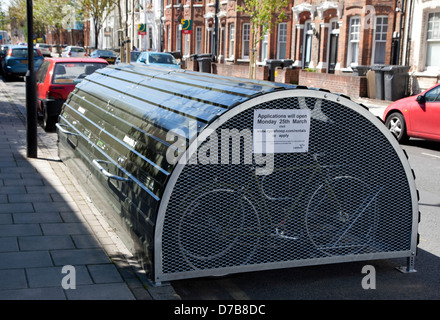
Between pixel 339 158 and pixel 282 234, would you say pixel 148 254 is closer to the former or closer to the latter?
pixel 282 234

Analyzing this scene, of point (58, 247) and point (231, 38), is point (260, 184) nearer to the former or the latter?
point (58, 247)

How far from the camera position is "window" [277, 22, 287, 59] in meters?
34.2

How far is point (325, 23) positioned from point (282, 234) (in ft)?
86.1

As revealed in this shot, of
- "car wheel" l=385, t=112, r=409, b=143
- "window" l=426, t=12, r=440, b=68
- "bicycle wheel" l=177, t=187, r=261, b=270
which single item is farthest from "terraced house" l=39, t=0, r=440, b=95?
"bicycle wheel" l=177, t=187, r=261, b=270

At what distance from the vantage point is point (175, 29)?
50.6 m

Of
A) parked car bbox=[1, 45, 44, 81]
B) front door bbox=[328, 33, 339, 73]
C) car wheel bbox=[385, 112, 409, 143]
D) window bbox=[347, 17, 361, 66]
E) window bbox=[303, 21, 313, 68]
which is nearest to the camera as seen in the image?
car wheel bbox=[385, 112, 409, 143]

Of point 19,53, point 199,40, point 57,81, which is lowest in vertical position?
point 57,81

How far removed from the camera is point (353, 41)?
90.2 feet

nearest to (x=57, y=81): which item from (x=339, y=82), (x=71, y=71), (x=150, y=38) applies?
(x=71, y=71)

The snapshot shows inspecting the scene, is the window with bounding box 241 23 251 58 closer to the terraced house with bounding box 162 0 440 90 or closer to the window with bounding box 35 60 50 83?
the terraced house with bounding box 162 0 440 90

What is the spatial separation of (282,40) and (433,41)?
12614mm

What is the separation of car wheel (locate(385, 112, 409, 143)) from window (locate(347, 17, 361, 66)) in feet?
45.1

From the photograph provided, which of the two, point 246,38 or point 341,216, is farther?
point 246,38

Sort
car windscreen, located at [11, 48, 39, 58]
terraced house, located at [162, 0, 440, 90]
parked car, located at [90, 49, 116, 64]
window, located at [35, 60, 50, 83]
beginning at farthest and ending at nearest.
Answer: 1. parked car, located at [90, 49, 116, 64]
2. car windscreen, located at [11, 48, 39, 58]
3. terraced house, located at [162, 0, 440, 90]
4. window, located at [35, 60, 50, 83]
